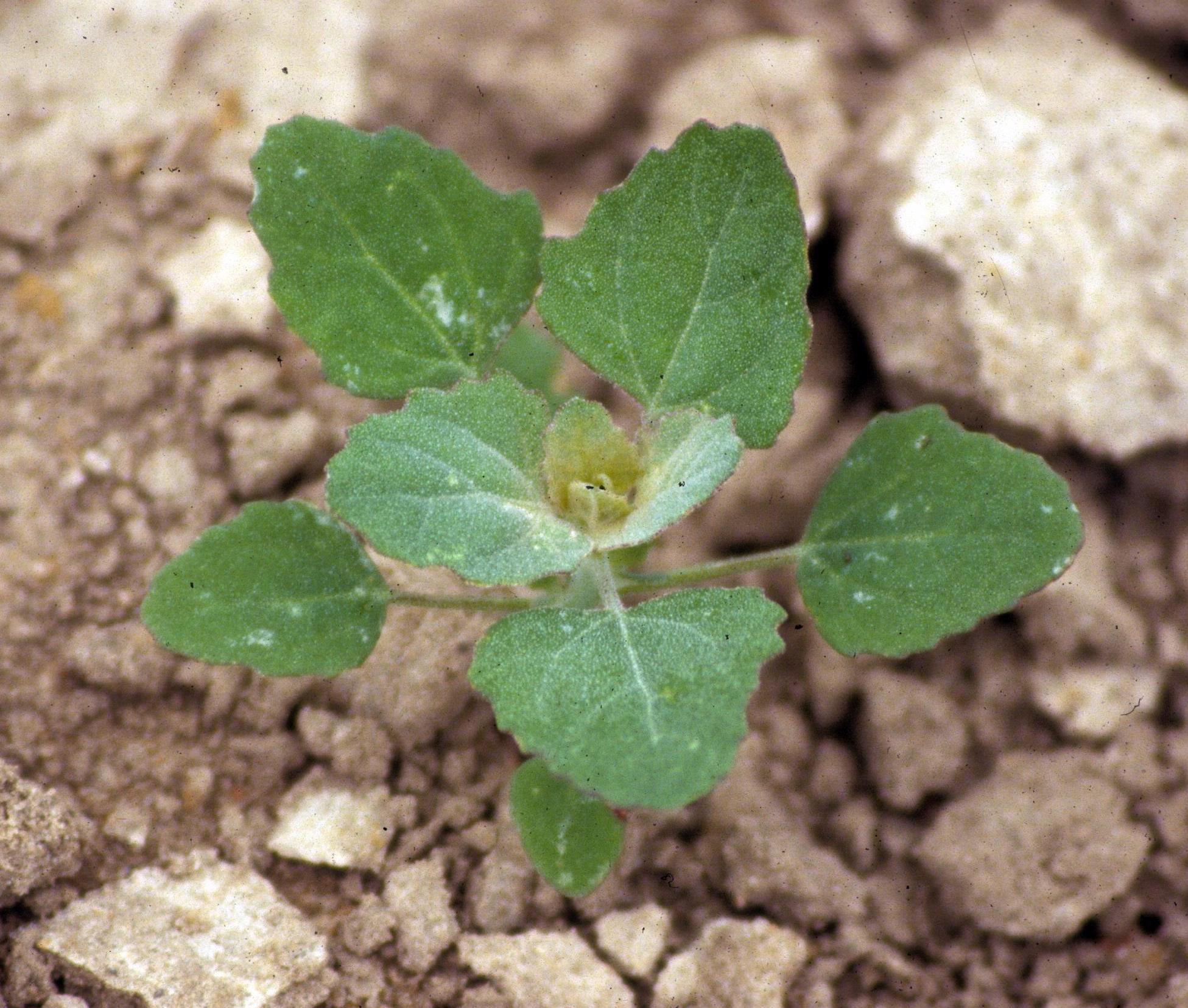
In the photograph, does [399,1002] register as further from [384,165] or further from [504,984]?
[384,165]

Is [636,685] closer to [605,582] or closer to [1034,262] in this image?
[605,582]

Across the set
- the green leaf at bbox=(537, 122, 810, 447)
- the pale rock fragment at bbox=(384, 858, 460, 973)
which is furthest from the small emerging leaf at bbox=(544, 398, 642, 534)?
the pale rock fragment at bbox=(384, 858, 460, 973)

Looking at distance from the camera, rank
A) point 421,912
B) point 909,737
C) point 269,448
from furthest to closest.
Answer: point 269,448 < point 909,737 < point 421,912

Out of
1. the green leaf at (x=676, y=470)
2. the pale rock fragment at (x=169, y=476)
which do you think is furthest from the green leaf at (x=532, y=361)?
the pale rock fragment at (x=169, y=476)

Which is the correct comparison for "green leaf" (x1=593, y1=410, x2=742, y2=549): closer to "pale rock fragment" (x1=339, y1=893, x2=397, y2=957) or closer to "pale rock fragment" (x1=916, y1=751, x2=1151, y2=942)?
"pale rock fragment" (x1=339, y1=893, x2=397, y2=957)

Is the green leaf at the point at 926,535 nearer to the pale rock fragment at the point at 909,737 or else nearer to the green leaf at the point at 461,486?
the pale rock fragment at the point at 909,737

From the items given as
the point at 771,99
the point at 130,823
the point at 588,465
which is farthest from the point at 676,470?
the point at 771,99
